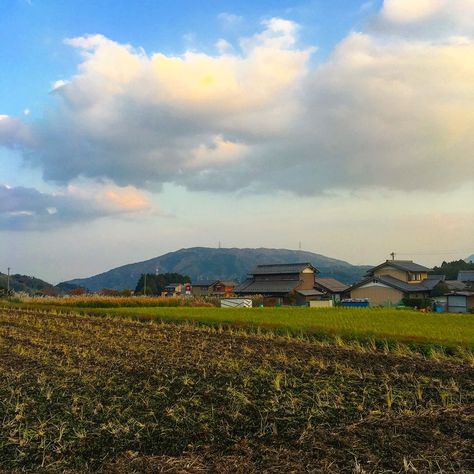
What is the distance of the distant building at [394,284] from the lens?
4872 cm

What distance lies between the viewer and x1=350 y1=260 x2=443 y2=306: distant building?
48.7 metres

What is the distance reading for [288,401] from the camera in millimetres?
6797

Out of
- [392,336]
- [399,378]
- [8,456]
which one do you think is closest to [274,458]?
[8,456]

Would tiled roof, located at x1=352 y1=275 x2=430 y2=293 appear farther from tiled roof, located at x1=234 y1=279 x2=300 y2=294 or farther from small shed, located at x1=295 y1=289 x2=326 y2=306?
tiled roof, located at x1=234 y1=279 x2=300 y2=294

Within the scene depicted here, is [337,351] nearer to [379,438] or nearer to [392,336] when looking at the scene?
[392,336]

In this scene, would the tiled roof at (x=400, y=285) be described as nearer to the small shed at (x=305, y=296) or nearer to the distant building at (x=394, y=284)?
the distant building at (x=394, y=284)

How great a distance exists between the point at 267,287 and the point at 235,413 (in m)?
51.7

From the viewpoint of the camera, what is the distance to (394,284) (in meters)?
49.1

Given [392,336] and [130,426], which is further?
[392,336]

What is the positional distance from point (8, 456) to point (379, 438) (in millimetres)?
3956

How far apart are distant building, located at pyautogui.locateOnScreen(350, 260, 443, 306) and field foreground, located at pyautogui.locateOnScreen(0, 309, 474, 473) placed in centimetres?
3893

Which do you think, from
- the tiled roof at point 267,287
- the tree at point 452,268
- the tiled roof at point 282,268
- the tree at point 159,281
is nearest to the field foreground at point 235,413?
the tiled roof at point 267,287

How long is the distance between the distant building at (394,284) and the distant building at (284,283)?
6.50 metres

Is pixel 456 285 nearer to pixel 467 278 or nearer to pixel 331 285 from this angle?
pixel 467 278
